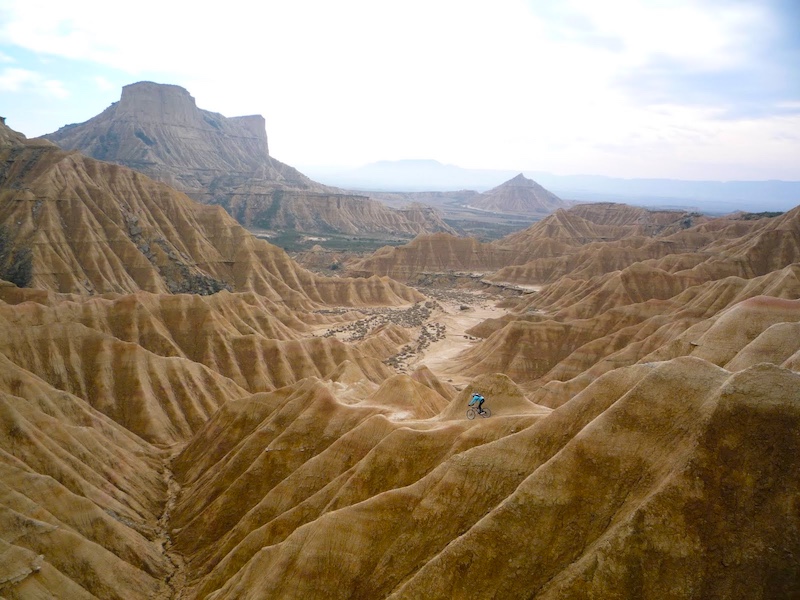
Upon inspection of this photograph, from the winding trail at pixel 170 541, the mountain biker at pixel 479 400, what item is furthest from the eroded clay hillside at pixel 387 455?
the mountain biker at pixel 479 400

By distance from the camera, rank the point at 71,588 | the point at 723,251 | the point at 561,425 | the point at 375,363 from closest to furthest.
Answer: the point at 561,425 < the point at 71,588 < the point at 375,363 < the point at 723,251

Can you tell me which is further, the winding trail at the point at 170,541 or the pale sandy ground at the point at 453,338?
the pale sandy ground at the point at 453,338

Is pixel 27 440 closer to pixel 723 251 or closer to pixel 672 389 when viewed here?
pixel 672 389

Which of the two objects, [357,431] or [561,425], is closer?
[561,425]

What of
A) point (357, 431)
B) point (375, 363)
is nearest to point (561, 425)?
point (357, 431)

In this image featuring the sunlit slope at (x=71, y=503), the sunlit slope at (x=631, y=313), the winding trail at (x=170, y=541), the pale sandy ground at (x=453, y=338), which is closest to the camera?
the sunlit slope at (x=71, y=503)

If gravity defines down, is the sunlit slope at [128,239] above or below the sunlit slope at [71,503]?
above

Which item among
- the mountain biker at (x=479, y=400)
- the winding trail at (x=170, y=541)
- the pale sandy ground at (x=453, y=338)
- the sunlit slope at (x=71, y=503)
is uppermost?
the mountain biker at (x=479, y=400)

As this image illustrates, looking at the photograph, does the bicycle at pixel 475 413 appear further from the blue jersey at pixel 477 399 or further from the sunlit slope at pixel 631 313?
the sunlit slope at pixel 631 313

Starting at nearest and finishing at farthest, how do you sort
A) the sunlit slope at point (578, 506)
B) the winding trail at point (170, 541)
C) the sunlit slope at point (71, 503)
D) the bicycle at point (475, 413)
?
the sunlit slope at point (578, 506)
the sunlit slope at point (71, 503)
the bicycle at point (475, 413)
the winding trail at point (170, 541)
